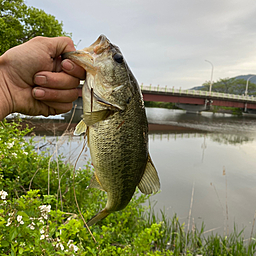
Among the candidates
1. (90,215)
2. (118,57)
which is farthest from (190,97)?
(118,57)

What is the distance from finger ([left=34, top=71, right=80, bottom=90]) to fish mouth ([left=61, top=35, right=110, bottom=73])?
0.61 ft

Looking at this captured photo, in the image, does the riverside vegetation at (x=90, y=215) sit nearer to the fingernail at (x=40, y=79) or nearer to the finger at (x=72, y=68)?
the fingernail at (x=40, y=79)

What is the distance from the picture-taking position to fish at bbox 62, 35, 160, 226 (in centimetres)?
148

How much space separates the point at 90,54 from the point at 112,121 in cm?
53

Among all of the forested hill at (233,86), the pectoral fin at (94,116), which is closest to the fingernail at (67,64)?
the pectoral fin at (94,116)

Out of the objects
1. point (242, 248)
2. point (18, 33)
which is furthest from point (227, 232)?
point (18, 33)

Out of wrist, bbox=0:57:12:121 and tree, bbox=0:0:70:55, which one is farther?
tree, bbox=0:0:70:55

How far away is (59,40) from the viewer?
5.46 ft

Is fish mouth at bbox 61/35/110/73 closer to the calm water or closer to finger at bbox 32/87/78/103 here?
finger at bbox 32/87/78/103

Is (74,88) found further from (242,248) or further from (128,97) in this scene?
(242,248)

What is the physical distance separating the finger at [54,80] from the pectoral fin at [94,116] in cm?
47

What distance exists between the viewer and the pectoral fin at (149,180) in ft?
5.39

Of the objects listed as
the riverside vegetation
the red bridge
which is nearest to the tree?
the red bridge

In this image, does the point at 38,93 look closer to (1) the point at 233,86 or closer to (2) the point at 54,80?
(2) the point at 54,80
